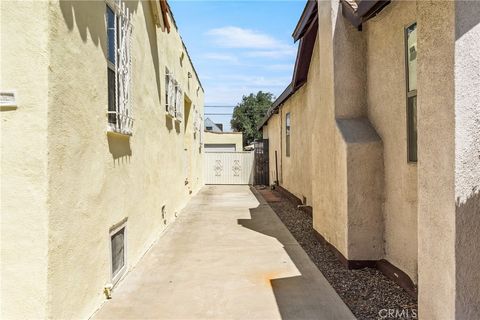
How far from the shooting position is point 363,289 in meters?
4.54

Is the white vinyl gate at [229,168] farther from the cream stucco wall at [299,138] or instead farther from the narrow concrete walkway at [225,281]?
the narrow concrete walkway at [225,281]

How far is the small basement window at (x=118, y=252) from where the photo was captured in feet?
14.9

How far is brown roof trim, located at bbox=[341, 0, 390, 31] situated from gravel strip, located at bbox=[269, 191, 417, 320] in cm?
353

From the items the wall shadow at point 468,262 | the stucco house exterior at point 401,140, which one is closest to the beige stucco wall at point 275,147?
the stucco house exterior at point 401,140

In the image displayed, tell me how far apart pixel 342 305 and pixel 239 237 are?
3.48 m

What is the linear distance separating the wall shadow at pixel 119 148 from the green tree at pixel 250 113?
137 ft

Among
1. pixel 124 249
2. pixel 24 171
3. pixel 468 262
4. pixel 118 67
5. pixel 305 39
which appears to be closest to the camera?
pixel 468 262

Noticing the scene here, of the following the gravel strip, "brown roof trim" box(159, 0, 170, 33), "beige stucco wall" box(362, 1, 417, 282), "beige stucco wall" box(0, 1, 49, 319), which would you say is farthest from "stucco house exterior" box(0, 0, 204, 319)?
"beige stucco wall" box(362, 1, 417, 282)

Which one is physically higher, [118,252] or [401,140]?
[401,140]

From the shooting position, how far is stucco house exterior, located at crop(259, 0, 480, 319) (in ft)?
8.57

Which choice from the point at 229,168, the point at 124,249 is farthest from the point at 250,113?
the point at 124,249

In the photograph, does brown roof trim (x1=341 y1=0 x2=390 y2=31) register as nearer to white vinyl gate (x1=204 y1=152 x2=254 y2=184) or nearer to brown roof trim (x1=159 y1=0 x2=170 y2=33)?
brown roof trim (x1=159 y1=0 x2=170 y2=33)

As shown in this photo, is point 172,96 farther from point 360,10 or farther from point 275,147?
point 275,147

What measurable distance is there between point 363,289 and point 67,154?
148 inches
